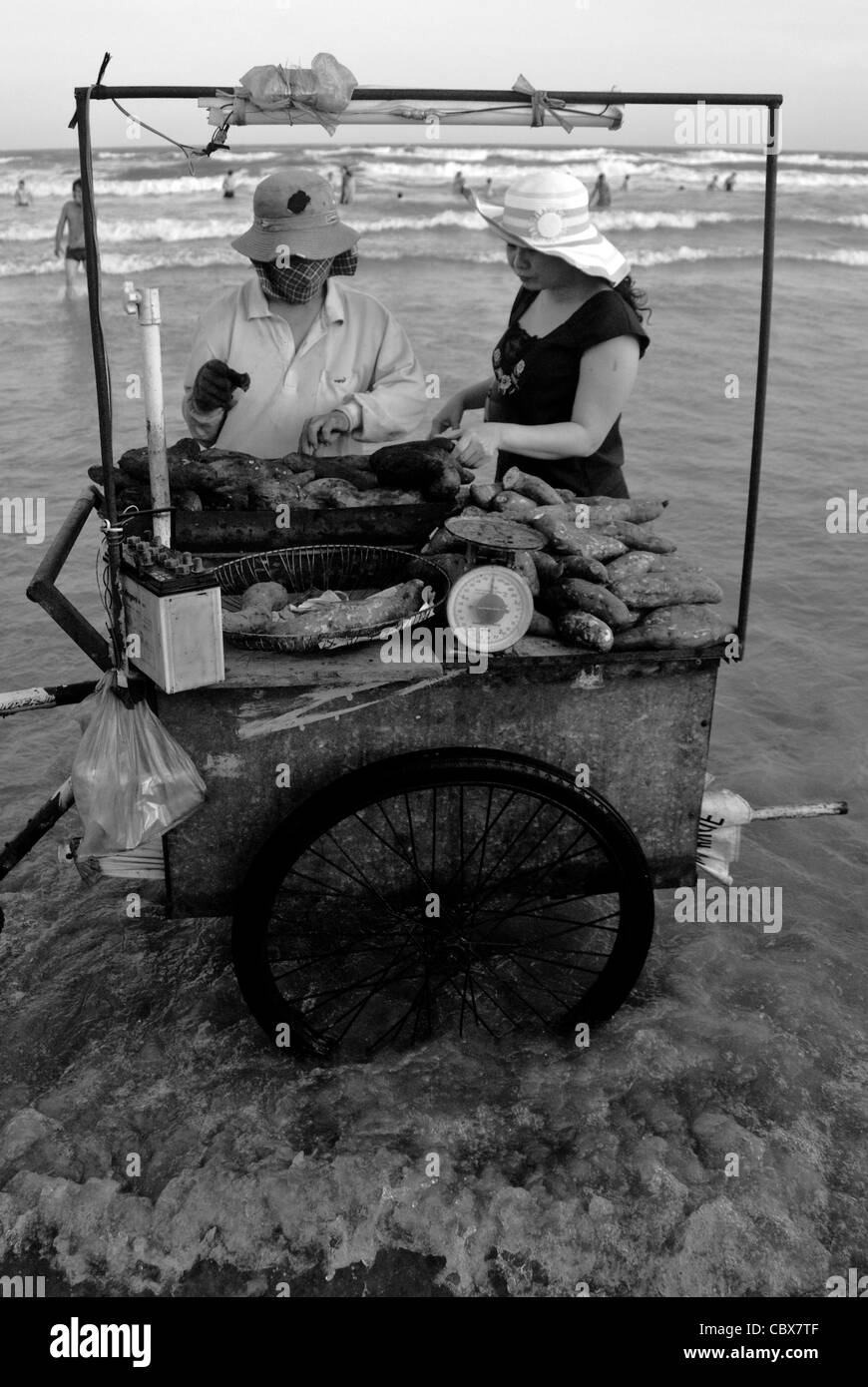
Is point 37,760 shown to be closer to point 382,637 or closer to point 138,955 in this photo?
point 138,955

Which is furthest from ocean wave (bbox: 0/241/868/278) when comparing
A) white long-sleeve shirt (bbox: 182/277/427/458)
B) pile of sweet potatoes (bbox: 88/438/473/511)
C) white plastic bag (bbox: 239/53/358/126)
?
white plastic bag (bbox: 239/53/358/126)

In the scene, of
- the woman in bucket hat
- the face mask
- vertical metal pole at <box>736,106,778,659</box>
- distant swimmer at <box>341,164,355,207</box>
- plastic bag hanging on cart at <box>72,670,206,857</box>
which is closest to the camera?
vertical metal pole at <box>736,106,778,659</box>

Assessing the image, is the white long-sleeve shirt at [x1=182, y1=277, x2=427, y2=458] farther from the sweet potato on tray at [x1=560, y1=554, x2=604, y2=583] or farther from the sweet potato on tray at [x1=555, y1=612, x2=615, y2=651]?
the sweet potato on tray at [x1=555, y1=612, x2=615, y2=651]

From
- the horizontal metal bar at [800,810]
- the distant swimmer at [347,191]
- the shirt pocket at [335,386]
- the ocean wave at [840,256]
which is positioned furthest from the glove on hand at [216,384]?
the distant swimmer at [347,191]

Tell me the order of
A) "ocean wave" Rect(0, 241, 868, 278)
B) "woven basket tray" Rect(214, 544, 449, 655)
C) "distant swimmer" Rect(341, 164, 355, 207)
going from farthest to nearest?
1. "distant swimmer" Rect(341, 164, 355, 207)
2. "ocean wave" Rect(0, 241, 868, 278)
3. "woven basket tray" Rect(214, 544, 449, 655)

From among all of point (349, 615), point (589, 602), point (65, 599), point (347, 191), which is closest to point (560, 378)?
point (589, 602)

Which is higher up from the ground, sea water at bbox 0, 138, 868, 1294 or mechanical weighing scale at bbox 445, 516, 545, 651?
mechanical weighing scale at bbox 445, 516, 545, 651

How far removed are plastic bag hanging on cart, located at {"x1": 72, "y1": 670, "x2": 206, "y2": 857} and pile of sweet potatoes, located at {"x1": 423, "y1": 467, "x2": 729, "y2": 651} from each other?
0.75m

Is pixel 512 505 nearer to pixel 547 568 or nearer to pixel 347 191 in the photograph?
pixel 547 568

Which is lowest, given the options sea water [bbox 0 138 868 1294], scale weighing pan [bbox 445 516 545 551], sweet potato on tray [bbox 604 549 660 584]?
sea water [bbox 0 138 868 1294]

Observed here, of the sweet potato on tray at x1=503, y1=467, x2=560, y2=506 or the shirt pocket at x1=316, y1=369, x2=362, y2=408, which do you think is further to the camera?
the shirt pocket at x1=316, y1=369, x2=362, y2=408

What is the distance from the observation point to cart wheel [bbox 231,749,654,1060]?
2.36m

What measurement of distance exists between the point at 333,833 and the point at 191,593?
26.0 inches
